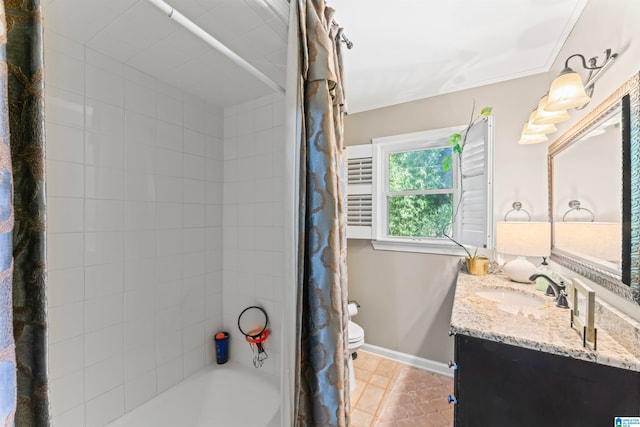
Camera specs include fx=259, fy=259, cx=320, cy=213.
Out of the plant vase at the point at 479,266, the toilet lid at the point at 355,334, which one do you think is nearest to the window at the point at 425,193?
the plant vase at the point at 479,266

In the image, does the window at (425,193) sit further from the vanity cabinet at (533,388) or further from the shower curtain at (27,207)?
the shower curtain at (27,207)

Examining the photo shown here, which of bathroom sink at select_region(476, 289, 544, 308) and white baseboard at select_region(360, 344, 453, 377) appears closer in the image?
bathroom sink at select_region(476, 289, 544, 308)

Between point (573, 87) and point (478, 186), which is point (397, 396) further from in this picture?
point (573, 87)

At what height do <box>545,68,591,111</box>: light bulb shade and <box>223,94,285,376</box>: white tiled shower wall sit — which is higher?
<box>545,68,591,111</box>: light bulb shade

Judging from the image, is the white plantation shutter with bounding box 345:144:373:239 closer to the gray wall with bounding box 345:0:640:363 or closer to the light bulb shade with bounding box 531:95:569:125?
the gray wall with bounding box 345:0:640:363

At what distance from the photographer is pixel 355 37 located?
1.53 meters

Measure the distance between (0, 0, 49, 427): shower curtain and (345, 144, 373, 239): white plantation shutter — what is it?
2.19m

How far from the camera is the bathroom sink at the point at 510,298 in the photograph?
1410mm

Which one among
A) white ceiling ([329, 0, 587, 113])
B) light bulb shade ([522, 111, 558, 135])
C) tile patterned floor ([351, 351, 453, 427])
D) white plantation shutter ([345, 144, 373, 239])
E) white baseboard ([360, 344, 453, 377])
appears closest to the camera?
white ceiling ([329, 0, 587, 113])

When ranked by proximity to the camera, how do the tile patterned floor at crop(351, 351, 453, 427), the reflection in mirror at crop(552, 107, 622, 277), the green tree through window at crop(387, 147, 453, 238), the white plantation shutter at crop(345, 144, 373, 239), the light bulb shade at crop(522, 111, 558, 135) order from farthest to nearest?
the white plantation shutter at crop(345, 144, 373, 239) < the green tree through window at crop(387, 147, 453, 238) < the tile patterned floor at crop(351, 351, 453, 427) < the light bulb shade at crop(522, 111, 558, 135) < the reflection in mirror at crop(552, 107, 622, 277)

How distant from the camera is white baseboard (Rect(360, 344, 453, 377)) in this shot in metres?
2.11

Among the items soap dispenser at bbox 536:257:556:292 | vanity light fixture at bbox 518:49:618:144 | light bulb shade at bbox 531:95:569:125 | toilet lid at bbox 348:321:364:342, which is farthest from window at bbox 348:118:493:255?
toilet lid at bbox 348:321:364:342

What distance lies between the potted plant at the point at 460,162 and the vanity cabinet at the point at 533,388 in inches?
38.0

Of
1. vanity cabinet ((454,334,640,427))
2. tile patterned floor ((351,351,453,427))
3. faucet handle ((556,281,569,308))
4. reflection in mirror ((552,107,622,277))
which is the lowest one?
tile patterned floor ((351,351,453,427))
